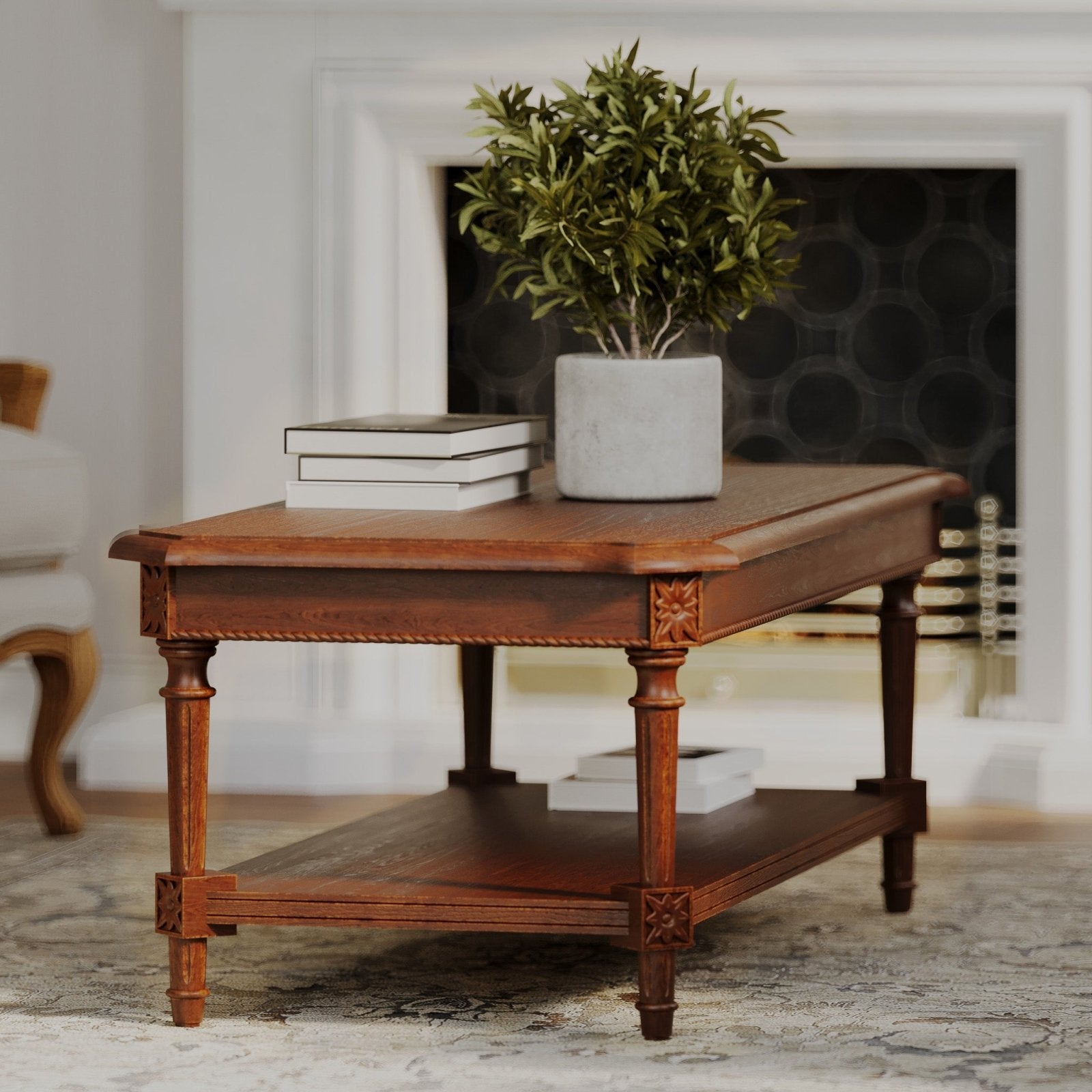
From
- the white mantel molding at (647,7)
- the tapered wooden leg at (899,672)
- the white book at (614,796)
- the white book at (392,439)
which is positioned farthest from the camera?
the white mantel molding at (647,7)

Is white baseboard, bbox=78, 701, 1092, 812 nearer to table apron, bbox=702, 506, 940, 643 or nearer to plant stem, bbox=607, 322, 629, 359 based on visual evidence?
table apron, bbox=702, 506, 940, 643

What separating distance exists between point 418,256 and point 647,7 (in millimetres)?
675

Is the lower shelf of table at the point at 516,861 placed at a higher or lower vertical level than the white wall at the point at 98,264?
lower

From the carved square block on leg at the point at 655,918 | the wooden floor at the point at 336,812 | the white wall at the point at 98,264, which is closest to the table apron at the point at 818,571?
the carved square block on leg at the point at 655,918

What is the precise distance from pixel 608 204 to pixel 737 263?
19 centimetres

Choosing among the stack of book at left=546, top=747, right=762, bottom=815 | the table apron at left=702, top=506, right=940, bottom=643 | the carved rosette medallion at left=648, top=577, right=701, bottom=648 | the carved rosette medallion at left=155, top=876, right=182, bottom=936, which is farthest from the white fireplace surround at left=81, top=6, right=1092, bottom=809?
the carved rosette medallion at left=648, top=577, right=701, bottom=648

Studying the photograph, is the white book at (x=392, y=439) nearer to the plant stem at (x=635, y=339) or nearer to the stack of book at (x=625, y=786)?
the plant stem at (x=635, y=339)

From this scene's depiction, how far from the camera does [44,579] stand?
350 centimetres

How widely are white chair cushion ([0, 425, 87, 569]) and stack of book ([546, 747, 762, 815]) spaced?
1093 mm

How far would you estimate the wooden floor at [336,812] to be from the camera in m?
3.60

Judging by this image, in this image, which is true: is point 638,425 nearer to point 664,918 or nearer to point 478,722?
point 664,918

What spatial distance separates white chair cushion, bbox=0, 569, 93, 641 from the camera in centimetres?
342

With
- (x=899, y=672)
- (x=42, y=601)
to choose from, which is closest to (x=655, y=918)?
(x=899, y=672)

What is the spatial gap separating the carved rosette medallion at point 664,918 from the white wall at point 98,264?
7.75ft
